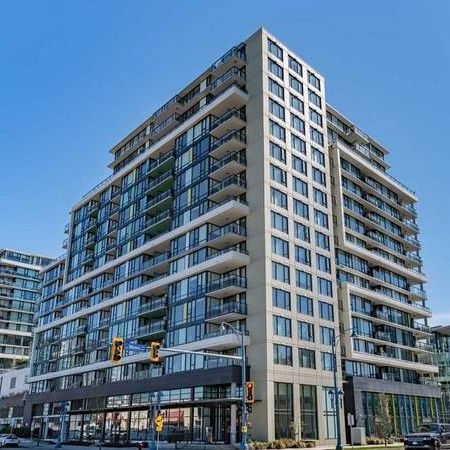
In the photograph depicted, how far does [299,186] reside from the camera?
205ft

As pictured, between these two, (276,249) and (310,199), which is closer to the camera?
(276,249)

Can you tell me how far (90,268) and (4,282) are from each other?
6037 centimetres

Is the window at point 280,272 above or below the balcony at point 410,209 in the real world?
below

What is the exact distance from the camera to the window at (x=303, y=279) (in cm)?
5741

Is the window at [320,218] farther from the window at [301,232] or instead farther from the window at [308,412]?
the window at [308,412]

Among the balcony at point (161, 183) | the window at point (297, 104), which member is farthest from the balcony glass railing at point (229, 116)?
the balcony at point (161, 183)

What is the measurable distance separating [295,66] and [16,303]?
3981 inches

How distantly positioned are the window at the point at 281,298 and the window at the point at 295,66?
95.6 feet

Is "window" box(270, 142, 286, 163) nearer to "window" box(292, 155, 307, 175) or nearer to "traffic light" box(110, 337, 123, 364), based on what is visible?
"window" box(292, 155, 307, 175)

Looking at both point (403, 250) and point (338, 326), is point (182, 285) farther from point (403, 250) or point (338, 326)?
point (403, 250)

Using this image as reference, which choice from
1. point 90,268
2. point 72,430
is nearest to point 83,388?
point 72,430

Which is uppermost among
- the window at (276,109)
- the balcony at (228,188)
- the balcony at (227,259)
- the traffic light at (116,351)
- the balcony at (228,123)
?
the window at (276,109)

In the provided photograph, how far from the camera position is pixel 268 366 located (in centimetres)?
4959

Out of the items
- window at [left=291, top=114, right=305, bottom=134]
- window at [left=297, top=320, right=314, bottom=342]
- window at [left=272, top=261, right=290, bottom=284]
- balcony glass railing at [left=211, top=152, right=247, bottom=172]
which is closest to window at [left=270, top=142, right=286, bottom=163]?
balcony glass railing at [left=211, top=152, right=247, bottom=172]
